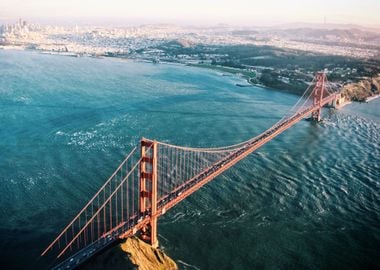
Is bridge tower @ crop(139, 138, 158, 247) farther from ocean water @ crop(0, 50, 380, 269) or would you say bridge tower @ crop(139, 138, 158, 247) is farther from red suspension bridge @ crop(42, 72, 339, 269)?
ocean water @ crop(0, 50, 380, 269)

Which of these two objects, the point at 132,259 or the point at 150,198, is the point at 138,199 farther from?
the point at 132,259

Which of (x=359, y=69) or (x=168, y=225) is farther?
(x=359, y=69)

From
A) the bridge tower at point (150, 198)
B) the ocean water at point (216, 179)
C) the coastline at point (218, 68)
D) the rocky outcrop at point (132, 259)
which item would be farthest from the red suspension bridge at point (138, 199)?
the coastline at point (218, 68)

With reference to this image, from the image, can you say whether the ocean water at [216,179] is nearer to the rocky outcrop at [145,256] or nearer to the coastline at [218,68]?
the rocky outcrop at [145,256]

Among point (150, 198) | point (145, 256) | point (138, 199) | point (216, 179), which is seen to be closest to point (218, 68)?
point (216, 179)

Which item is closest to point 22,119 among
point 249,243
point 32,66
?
point 249,243

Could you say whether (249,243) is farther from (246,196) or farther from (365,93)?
(365,93)
